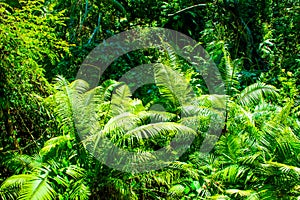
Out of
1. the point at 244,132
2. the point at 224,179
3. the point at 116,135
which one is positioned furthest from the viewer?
the point at 244,132

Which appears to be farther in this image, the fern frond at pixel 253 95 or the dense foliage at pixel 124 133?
the fern frond at pixel 253 95

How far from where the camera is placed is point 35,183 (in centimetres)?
383

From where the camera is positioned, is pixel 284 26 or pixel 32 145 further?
pixel 284 26

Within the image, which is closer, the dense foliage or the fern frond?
the dense foliage

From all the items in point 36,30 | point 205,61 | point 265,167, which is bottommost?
point 265,167

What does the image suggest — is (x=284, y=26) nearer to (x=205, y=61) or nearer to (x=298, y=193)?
(x=205, y=61)

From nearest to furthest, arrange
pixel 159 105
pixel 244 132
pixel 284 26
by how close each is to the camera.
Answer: pixel 244 132 < pixel 159 105 < pixel 284 26

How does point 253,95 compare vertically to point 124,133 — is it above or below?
above

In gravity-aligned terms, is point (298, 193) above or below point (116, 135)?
below

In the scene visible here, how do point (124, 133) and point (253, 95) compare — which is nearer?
point (124, 133)

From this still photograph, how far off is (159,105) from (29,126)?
1863 millimetres

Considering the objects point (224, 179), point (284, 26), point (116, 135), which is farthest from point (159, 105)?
point (284, 26)

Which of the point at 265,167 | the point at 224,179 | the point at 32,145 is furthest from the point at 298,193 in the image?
the point at 32,145

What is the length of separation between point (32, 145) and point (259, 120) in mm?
3072
